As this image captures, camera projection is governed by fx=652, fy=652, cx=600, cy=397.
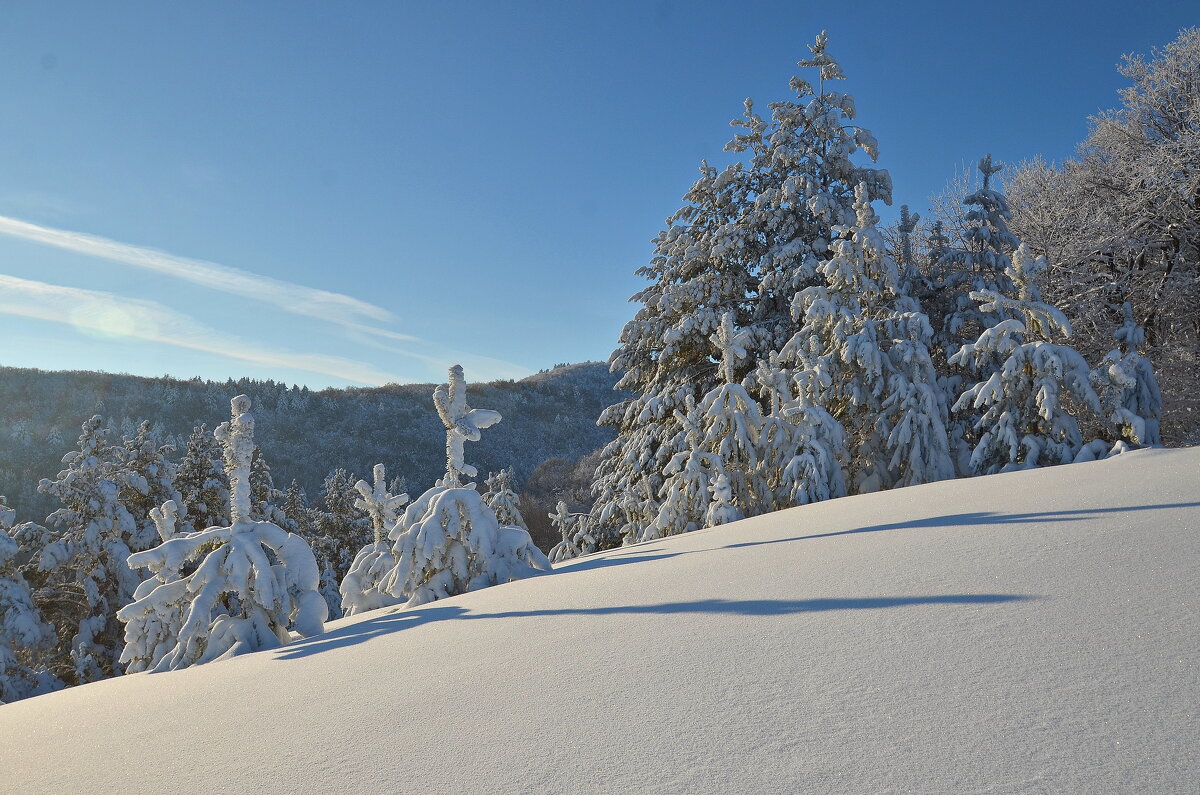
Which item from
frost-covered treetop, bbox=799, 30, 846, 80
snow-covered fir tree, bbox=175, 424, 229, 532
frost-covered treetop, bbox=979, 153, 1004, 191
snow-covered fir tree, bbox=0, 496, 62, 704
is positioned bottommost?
snow-covered fir tree, bbox=0, 496, 62, 704

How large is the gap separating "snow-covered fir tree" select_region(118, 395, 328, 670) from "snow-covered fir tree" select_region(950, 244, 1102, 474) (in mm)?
9092

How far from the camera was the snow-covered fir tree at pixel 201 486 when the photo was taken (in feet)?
69.2

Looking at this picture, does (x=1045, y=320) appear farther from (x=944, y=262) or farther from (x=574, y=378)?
(x=574, y=378)

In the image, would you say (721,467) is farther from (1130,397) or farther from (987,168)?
(987,168)

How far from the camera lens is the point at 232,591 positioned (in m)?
6.45

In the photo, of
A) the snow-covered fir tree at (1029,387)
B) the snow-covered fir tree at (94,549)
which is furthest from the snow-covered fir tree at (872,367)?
the snow-covered fir tree at (94,549)

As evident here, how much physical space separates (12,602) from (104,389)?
219ft

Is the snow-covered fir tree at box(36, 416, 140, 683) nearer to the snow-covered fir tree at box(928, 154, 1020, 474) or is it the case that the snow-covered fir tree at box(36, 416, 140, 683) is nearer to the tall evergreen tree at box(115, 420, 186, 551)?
the tall evergreen tree at box(115, 420, 186, 551)

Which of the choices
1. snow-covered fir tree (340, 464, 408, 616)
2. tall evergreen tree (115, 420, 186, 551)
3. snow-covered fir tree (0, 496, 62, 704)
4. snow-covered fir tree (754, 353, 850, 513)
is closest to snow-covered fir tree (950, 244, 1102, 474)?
snow-covered fir tree (754, 353, 850, 513)

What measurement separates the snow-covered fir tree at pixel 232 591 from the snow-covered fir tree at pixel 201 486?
16.1 m

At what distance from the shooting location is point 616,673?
304 cm

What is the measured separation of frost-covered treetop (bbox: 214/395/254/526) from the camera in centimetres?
662

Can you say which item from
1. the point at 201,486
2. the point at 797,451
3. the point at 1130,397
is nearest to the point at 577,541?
the point at 797,451

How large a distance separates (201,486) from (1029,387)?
2285 cm
